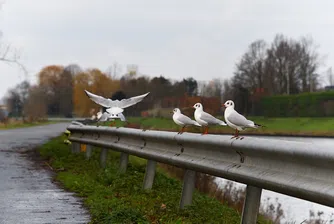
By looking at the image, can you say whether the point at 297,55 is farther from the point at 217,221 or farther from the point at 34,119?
the point at 217,221

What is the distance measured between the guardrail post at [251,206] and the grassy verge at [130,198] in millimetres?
985

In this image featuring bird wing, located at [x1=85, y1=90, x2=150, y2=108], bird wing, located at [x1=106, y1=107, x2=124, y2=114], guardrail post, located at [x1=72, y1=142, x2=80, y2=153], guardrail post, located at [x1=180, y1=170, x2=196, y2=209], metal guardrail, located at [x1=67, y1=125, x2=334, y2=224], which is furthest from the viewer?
guardrail post, located at [x1=72, y1=142, x2=80, y2=153]

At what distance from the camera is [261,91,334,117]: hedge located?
7865 cm

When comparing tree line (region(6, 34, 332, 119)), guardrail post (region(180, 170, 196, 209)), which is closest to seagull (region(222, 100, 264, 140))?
guardrail post (region(180, 170, 196, 209))

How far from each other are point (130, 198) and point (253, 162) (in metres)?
3.29

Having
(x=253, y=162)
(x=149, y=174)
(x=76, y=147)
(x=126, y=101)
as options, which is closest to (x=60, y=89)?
(x=76, y=147)

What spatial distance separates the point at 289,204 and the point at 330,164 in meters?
11.7

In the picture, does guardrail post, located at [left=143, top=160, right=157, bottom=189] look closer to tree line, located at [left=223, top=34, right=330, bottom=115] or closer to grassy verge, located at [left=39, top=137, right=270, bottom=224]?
grassy verge, located at [left=39, top=137, right=270, bottom=224]

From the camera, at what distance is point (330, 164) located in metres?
5.11

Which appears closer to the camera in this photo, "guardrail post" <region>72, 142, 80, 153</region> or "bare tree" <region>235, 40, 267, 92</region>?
"guardrail post" <region>72, 142, 80, 153</region>

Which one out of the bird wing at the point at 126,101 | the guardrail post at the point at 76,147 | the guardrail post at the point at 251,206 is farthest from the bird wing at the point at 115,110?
the guardrail post at the point at 251,206

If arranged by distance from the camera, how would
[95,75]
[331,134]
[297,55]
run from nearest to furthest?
1. [331,134]
2. [297,55]
3. [95,75]

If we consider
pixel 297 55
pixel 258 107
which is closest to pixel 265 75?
pixel 297 55

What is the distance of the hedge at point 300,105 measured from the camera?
78650mm
